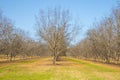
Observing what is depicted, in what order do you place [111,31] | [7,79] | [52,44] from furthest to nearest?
[111,31] < [52,44] < [7,79]

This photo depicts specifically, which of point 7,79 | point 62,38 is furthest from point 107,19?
point 7,79

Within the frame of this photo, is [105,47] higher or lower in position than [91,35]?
lower

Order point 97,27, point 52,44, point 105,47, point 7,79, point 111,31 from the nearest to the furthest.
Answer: point 7,79, point 52,44, point 111,31, point 105,47, point 97,27

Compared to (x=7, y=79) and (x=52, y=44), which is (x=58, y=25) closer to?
(x=52, y=44)

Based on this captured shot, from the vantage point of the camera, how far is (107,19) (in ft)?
161

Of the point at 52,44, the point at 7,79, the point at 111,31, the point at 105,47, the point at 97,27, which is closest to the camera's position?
the point at 7,79

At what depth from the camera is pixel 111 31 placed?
154 feet

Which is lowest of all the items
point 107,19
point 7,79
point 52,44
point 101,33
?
point 7,79

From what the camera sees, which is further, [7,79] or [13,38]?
[13,38]

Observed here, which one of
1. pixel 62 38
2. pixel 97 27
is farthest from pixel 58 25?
pixel 97 27

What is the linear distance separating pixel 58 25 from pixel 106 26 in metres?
14.9

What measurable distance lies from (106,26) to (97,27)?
6865 millimetres

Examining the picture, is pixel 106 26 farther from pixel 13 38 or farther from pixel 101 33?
pixel 13 38

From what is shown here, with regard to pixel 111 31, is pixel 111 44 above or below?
below
